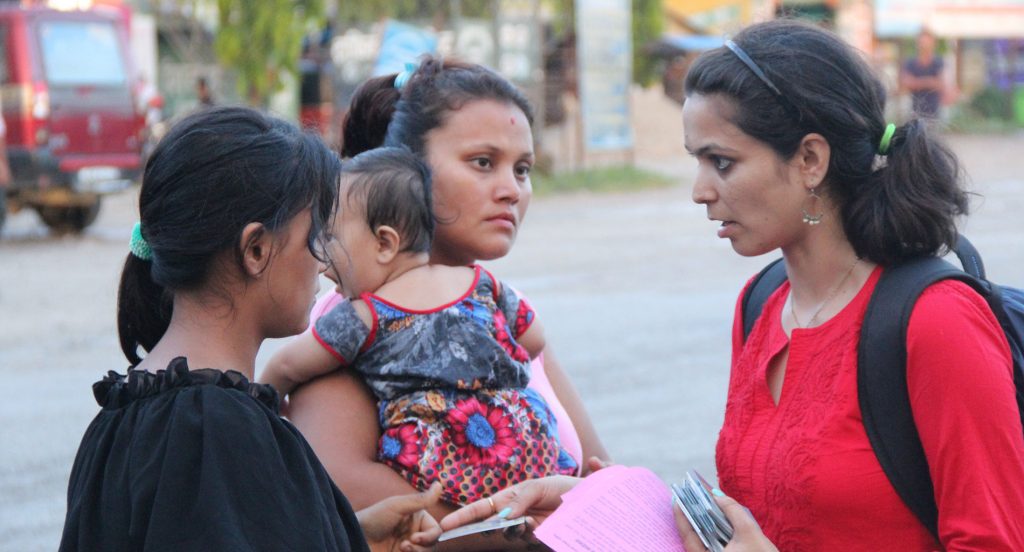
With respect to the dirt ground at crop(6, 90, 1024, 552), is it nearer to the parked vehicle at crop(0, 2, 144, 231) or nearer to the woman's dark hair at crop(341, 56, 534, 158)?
the parked vehicle at crop(0, 2, 144, 231)

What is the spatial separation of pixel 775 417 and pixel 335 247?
3.04 feet

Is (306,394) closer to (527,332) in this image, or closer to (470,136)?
(527,332)

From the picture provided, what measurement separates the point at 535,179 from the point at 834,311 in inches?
810

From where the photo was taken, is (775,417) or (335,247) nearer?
(775,417)

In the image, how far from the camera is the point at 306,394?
256 cm

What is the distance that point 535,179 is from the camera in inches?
906

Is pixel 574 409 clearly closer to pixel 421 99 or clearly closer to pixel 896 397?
pixel 421 99

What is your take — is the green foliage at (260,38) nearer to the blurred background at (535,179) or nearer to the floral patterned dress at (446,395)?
the blurred background at (535,179)

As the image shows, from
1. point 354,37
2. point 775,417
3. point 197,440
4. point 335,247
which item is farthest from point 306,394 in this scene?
point 354,37

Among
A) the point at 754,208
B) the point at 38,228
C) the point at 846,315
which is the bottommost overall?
the point at 38,228

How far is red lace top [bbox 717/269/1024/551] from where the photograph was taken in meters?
2.16

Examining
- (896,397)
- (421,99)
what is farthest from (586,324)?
(896,397)

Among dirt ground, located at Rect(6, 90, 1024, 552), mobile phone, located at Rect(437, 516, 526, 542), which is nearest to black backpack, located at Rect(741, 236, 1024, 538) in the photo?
dirt ground, located at Rect(6, 90, 1024, 552)

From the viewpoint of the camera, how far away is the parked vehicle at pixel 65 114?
17156 millimetres
